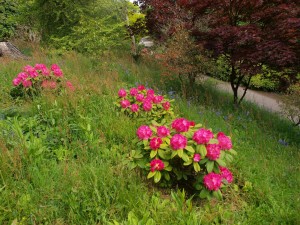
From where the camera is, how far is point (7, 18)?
10.6m

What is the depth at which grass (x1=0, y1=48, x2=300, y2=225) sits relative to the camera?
2.31 metres

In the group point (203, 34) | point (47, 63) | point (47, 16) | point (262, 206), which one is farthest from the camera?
point (47, 16)

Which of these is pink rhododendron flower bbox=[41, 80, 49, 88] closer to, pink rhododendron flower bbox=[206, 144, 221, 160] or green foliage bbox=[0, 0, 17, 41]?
pink rhododendron flower bbox=[206, 144, 221, 160]

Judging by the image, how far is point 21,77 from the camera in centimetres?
421

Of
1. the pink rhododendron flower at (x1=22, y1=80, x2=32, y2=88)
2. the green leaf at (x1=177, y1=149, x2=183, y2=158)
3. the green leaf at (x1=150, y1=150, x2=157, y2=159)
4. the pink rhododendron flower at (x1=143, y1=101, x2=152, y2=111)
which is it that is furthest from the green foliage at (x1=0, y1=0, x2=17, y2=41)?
the green leaf at (x1=177, y1=149, x2=183, y2=158)

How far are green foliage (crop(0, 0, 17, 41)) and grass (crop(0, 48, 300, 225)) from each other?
23.4 ft

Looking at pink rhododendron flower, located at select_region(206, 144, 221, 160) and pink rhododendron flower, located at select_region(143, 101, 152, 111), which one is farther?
pink rhododendron flower, located at select_region(143, 101, 152, 111)

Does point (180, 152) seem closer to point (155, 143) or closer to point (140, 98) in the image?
point (155, 143)

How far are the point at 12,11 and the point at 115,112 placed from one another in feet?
31.8

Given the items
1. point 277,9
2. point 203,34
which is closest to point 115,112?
point 203,34

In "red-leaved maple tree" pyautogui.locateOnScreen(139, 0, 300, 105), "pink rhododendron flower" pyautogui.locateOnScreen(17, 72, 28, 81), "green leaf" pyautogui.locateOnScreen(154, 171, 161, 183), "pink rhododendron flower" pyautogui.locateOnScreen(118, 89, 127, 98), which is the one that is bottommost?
"green leaf" pyautogui.locateOnScreen(154, 171, 161, 183)

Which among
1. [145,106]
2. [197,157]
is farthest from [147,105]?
[197,157]

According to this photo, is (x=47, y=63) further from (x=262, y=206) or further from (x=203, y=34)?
(x=262, y=206)

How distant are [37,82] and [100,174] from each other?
2.46 metres
